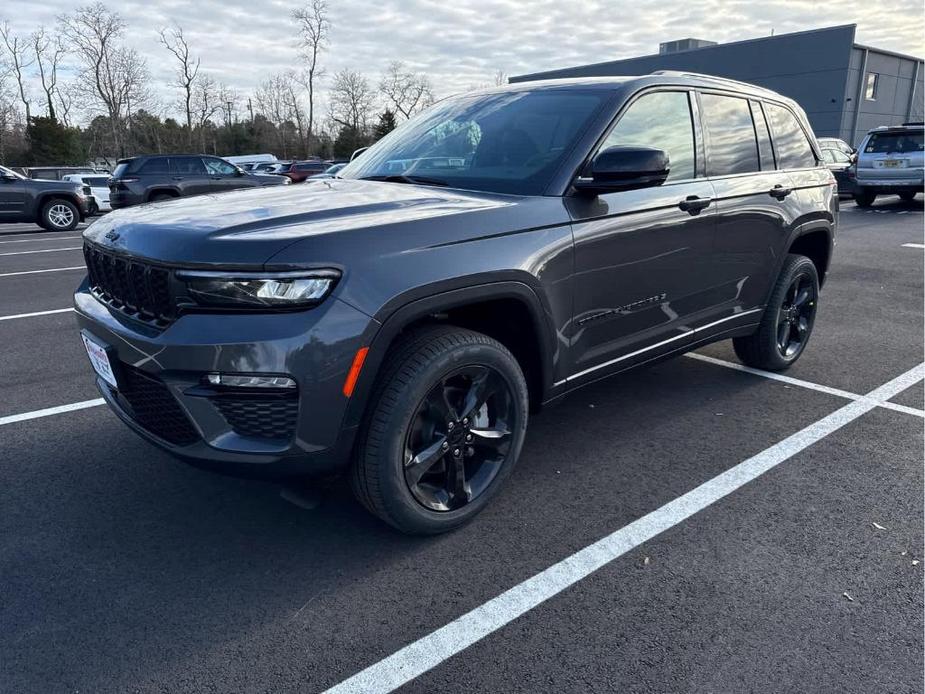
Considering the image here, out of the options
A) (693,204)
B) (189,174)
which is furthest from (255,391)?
(189,174)

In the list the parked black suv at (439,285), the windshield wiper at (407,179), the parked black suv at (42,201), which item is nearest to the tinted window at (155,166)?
the parked black suv at (42,201)

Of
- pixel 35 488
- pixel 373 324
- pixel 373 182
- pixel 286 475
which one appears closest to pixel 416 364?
pixel 373 324

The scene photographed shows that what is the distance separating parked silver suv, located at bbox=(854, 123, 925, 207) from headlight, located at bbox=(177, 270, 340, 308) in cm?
1811

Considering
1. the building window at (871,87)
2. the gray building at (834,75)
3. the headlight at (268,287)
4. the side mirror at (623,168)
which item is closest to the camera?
the headlight at (268,287)

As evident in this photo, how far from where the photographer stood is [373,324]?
231cm

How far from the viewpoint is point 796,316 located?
4832 mm

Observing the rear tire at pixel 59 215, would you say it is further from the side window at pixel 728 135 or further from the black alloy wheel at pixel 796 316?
the black alloy wheel at pixel 796 316

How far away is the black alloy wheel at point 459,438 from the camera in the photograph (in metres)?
2.65

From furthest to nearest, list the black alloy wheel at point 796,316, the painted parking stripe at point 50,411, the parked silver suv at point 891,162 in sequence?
the parked silver suv at point 891,162, the black alloy wheel at point 796,316, the painted parking stripe at point 50,411

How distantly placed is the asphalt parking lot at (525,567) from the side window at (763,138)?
151 cm

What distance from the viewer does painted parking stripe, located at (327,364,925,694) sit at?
211cm

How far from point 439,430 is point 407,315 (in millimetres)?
538

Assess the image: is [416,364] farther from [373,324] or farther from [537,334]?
[537,334]

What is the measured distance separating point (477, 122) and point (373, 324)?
1.70m
